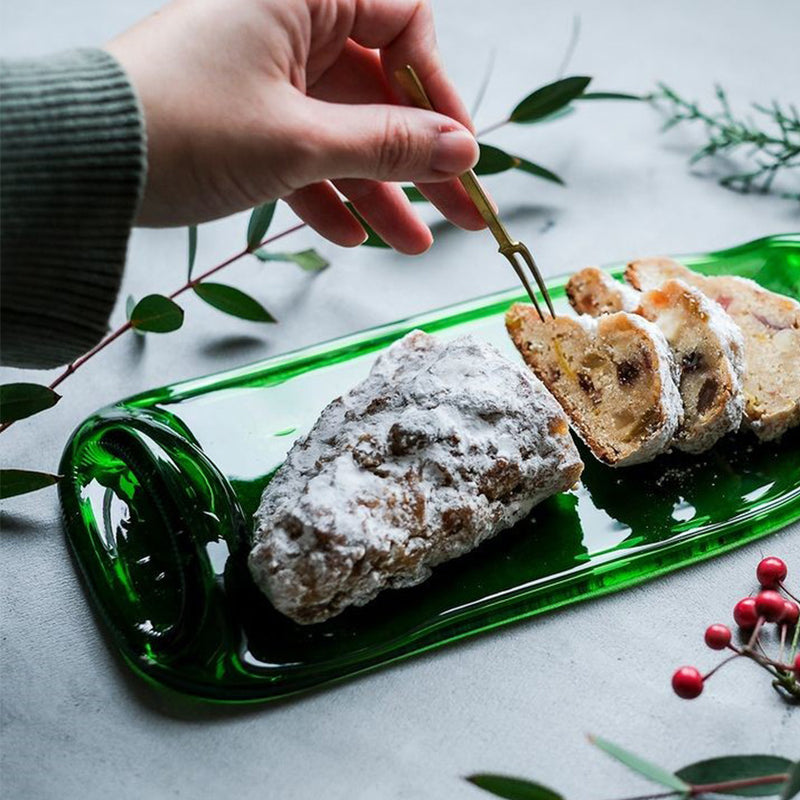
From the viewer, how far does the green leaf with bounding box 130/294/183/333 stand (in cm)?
249

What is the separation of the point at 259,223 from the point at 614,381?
980 mm

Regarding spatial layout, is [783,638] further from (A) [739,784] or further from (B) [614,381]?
(B) [614,381]

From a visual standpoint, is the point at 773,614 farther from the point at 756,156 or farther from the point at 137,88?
the point at 756,156

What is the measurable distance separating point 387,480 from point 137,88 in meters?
0.82

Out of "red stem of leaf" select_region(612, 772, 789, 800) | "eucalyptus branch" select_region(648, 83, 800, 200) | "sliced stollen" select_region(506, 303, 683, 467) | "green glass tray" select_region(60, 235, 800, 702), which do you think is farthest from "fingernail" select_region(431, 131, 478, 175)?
"eucalyptus branch" select_region(648, 83, 800, 200)

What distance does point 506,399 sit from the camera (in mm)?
2225

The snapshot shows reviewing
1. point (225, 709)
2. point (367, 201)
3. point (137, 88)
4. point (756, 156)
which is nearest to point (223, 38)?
point (137, 88)

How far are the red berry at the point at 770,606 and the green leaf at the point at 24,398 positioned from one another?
147 cm

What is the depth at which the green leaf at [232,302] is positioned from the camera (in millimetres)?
2799

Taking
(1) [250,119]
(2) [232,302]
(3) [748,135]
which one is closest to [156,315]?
(2) [232,302]

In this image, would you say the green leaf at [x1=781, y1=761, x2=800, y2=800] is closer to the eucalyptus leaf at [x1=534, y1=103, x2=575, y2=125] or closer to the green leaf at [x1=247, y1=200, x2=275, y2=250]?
the green leaf at [x1=247, y1=200, x2=275, y2=250]

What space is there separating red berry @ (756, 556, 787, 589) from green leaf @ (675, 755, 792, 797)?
1.64 feet

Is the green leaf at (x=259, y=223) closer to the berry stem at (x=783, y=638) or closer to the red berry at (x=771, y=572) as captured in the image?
the red berry at (x=771, y=572)

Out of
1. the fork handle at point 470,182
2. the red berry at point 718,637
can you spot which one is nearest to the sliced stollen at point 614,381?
the fork handle at point 470,182
